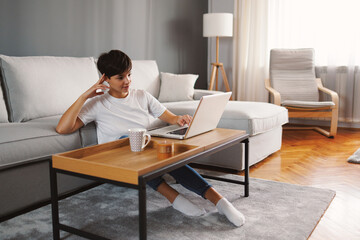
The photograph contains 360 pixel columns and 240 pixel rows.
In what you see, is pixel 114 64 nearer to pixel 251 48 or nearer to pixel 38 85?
pixel 38 85

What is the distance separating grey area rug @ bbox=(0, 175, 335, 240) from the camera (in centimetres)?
165

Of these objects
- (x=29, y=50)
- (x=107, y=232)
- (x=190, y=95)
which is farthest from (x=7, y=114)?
(x=190, y=95)

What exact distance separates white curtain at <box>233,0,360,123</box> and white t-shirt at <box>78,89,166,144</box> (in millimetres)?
3247

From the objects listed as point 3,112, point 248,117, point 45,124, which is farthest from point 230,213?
point 3,112

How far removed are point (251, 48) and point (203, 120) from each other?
3.41m

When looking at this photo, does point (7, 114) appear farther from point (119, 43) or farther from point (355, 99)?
point (355, 99)

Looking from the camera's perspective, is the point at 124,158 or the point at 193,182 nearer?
the point at 124,158

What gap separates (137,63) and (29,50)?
949mm

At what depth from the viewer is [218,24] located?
15.1ft

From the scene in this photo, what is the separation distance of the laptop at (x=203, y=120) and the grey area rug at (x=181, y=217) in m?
0.40

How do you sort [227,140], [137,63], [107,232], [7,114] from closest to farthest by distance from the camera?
[107,232], [227,140], [7,114], [137,63]

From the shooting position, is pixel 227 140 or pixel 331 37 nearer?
pixel 227 140

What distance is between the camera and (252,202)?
2047mm

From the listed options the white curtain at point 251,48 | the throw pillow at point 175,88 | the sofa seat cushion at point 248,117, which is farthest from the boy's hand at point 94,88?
the white curtain at point 251,48
